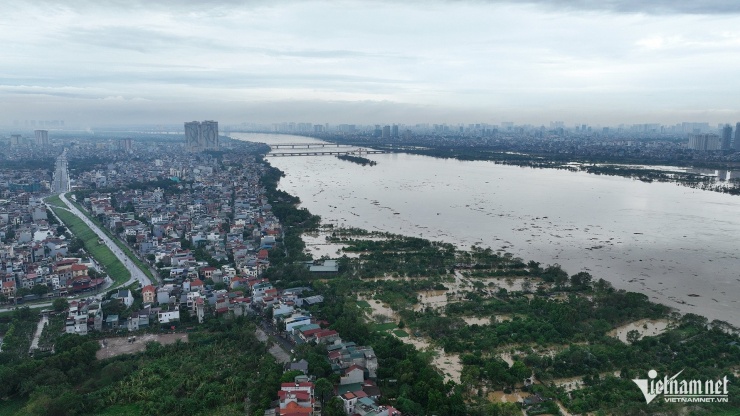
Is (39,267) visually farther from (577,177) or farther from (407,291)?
(577,177)

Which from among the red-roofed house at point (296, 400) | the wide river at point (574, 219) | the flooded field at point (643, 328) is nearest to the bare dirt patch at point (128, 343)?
the red-roofed house at point (296, 400)

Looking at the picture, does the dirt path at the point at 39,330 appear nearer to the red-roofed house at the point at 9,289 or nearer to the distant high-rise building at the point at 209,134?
the red-roofed house at the point at 9,289

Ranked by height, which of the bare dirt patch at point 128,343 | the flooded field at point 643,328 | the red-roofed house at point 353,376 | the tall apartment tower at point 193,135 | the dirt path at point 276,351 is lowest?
the bare dirt patch at point 128,343

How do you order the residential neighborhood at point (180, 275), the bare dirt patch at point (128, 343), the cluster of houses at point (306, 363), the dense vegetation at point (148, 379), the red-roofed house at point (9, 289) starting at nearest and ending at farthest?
the cluster of houses at point (306, 363)
the dense vegetation at point (148, 379)
the residential neighborhood at point (180, 275)
the bare dirt patch at point (128, 343)
the red-roofed house at point (9, 289)

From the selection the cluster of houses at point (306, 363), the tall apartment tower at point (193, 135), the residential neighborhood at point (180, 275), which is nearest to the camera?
the cluster of houses at point (306, 363)

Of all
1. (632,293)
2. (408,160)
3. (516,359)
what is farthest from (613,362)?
(408,160)

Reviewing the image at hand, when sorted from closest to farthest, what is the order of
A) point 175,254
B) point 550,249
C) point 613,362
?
point 613,362
point 175,254
point 550,249
